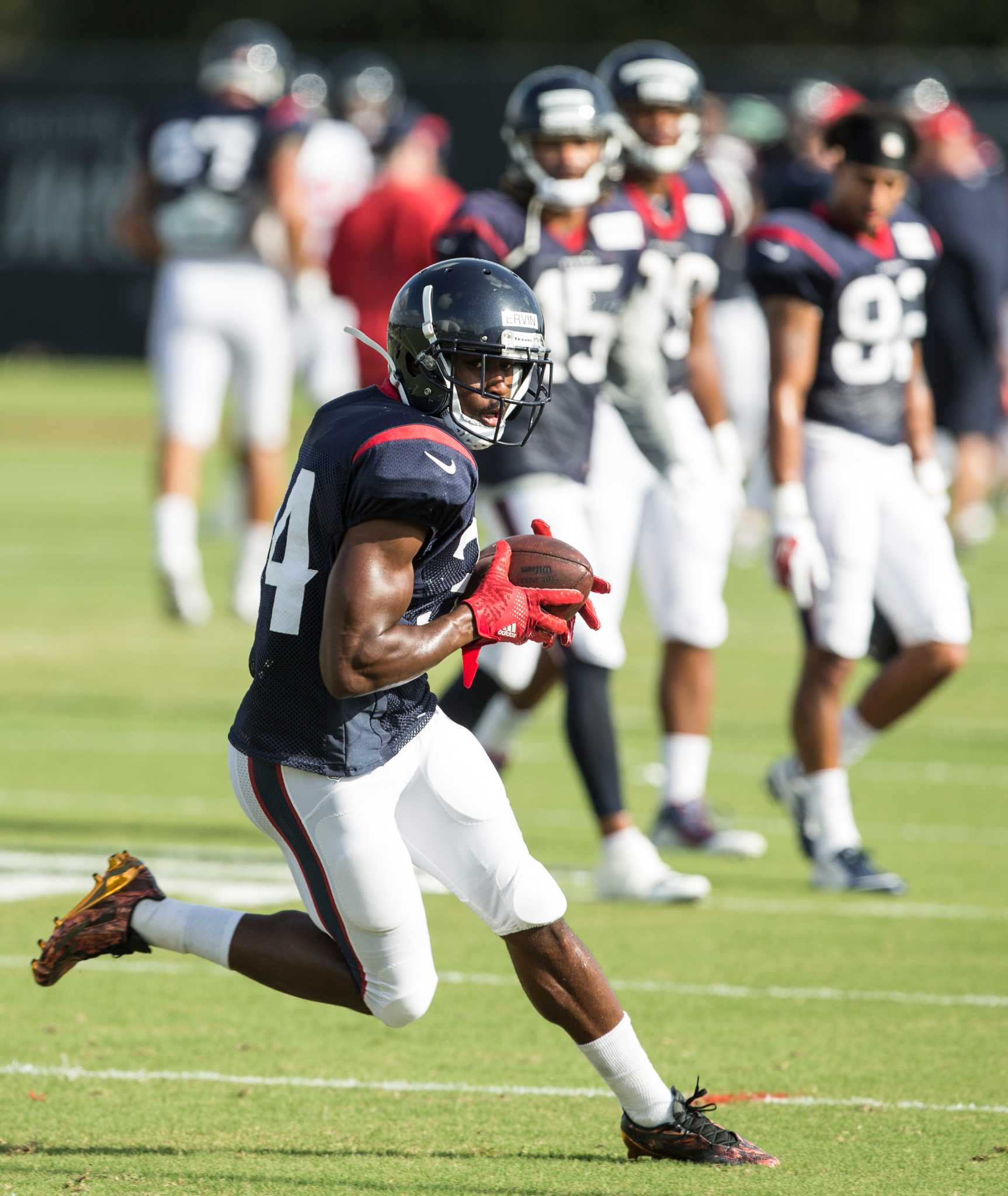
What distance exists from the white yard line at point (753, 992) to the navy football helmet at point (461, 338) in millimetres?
1748

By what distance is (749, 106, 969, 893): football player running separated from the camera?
20.3 ft

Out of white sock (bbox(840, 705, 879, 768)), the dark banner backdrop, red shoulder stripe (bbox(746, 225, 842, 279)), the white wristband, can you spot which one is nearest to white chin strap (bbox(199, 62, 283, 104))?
red shoulder stripe (bbox(746, 225, 842, 279))

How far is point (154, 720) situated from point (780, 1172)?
5.18 m

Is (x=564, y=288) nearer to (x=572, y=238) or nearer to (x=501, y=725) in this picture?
(x=572, y=238)

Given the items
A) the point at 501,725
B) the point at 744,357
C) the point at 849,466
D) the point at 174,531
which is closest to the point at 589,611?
the point at 849,466

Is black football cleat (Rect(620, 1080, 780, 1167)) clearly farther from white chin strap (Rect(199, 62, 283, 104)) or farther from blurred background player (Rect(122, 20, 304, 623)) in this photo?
white chin strap (Rect(199, 62, 283, 104))

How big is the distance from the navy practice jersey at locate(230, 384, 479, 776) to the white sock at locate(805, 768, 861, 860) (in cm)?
250

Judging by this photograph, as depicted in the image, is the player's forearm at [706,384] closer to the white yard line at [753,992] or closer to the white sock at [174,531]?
the white yard line at [753,992]

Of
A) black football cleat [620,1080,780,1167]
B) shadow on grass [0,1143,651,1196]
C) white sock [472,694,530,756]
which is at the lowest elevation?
white sock [472,694,530,756]

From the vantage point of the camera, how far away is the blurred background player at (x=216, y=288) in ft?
32.6

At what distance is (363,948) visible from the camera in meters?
3.88

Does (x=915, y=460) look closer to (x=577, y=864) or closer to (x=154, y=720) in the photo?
(x=577, y=864)

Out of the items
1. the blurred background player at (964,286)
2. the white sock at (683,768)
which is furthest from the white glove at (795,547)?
the blurred background player at (964,286)

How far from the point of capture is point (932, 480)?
6.55m
